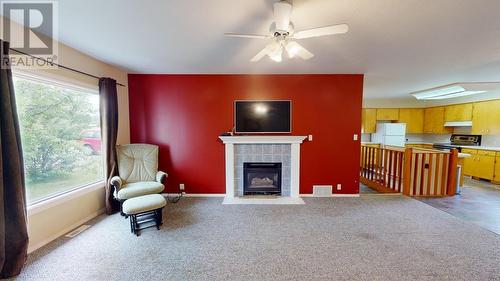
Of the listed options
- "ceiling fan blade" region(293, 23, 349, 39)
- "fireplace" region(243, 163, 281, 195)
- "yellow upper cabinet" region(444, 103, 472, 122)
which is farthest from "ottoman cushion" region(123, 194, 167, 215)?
"yellow upper cabinet" region(444, 103, 472, 122)

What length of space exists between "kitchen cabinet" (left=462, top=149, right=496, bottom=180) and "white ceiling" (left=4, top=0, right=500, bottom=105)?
3051 mm

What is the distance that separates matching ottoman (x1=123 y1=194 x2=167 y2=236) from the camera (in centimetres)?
256

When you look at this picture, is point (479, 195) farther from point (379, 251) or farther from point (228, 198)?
point (228, 198)

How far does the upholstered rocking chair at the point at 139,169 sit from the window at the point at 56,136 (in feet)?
1.08

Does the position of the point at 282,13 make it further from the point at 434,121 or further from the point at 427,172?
the point at 434,121

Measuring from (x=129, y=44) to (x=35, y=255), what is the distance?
101 inches

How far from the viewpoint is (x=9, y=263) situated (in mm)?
1896

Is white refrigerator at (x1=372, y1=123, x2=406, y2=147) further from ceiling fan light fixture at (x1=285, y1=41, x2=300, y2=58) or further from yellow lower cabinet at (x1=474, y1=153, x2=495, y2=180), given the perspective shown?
ceiling fan light fixture at (x1=285, y1=41, x2=300, y2=58)

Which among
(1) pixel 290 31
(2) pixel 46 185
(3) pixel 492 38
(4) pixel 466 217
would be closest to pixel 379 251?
(4) pixel 466 217

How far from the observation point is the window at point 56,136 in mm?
2322

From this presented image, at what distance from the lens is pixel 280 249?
230 centimetres

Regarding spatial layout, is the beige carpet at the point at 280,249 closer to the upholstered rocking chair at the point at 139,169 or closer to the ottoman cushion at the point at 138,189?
the ottoman cushion at the point at 138,189

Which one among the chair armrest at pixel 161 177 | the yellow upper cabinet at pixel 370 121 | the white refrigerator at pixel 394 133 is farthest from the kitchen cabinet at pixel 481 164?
the chair armrest at pixel 161 177

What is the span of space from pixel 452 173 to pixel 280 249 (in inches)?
167
